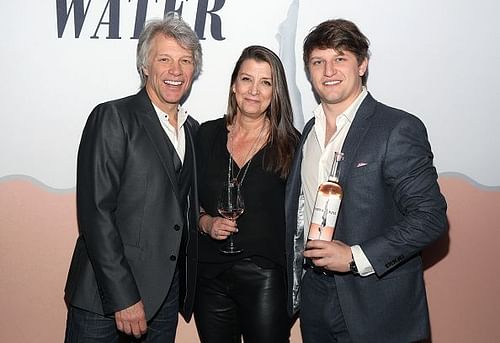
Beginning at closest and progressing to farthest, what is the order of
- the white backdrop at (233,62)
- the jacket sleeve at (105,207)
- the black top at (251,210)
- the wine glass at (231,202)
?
1. the jacket sleeve at (105,207)
2. the wine glass at (231,202)
3. the black top at (251,210)
4. the white backdrop at (233,62)

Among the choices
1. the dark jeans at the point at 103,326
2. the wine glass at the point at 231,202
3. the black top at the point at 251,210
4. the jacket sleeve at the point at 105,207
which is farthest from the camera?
the black top at the point at 251,210

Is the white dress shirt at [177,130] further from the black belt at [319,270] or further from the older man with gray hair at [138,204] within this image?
the black belt at [319,270]

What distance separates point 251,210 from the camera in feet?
8.14

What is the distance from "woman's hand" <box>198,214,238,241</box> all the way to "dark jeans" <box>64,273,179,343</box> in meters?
0.26

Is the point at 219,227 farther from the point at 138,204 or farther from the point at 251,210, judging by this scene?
the point at 138,204

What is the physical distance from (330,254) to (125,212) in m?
0.79

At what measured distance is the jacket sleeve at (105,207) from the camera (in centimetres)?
214

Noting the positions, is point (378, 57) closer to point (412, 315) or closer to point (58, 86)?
point (412, 315)

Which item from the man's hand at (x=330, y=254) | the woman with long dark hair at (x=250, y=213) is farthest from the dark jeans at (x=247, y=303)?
the man's hand at (x=330, y=254)

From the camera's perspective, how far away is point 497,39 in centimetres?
301

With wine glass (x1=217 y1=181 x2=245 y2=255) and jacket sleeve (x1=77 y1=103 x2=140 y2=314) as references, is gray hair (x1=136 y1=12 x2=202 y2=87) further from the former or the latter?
wine glass (x1=217 y1=181 x2=245 y2=255)

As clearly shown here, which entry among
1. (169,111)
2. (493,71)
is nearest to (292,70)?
(169,111)

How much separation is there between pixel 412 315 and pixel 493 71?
149cm

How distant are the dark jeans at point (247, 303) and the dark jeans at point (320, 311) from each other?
0.11 metres
